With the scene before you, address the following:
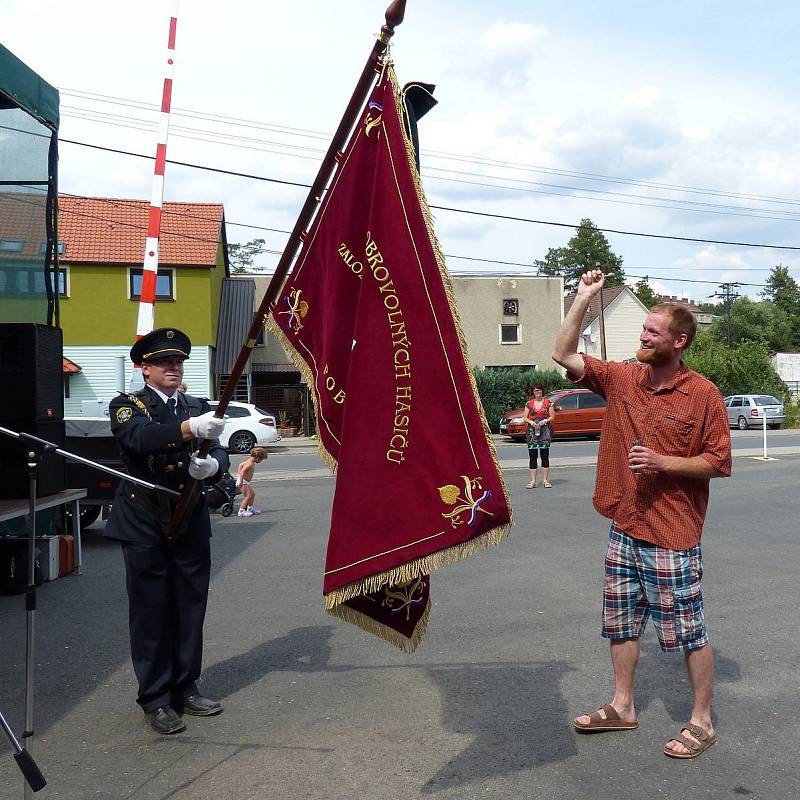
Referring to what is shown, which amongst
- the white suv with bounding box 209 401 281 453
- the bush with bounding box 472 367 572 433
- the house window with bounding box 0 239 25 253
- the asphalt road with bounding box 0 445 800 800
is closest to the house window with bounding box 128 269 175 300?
the white suv with bounding box 209 401 281 453

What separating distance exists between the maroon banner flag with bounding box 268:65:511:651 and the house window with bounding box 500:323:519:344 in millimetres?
41879

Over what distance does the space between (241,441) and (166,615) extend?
2065 cm

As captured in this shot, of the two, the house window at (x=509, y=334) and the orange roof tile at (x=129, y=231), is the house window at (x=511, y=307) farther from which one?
the orange roof tile at (x=129, y=231)

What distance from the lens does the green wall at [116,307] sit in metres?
30.8

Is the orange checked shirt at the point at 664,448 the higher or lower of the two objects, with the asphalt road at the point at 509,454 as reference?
higher

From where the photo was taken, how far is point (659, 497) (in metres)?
3.97

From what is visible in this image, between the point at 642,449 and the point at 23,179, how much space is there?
604 cm

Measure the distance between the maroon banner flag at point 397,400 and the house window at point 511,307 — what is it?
41.8 m

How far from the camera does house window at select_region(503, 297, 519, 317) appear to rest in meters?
44.9

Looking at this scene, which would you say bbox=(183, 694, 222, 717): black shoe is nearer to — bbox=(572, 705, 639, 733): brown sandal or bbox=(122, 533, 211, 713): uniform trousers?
bbox=(122, 533, 211, 713): uniform trousers

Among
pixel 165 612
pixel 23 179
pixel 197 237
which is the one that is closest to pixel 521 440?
pixel 197 237

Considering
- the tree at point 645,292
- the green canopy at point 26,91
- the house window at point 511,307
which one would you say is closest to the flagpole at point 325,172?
the green canopy at point 26,91

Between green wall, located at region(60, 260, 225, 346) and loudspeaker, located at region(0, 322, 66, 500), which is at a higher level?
green wall, located at region(60, 260, 225, 346)

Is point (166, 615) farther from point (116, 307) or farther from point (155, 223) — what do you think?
point (116, 307)
